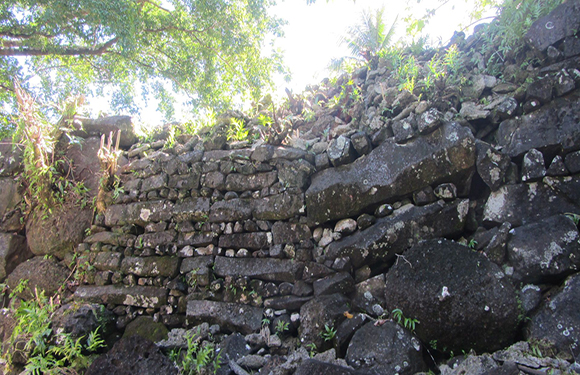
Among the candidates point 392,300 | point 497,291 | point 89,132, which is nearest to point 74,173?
point 89,132

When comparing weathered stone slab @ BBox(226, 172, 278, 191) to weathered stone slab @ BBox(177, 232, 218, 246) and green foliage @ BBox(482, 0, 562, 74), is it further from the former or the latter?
green foliage @ BBox(482, 0, 562, 74)

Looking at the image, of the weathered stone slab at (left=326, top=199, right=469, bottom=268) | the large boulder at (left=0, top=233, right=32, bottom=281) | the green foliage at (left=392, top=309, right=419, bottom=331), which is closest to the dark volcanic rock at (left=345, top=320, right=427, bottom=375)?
the green foliage at (left=392, top=309, right=419, bottom=331)

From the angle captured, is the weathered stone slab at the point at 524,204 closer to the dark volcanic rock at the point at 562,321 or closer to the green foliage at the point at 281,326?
the dark volcanic rock at the point at 562,321

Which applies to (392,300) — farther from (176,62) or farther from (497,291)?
(176,62)

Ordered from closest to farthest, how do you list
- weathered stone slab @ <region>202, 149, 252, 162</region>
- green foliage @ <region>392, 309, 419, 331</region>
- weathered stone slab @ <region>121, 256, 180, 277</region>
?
green foliage @ <region>392, 309, 419, 331</region>
weathered stone slab @ <region>121, 256, 180, 277</region>
weathered stone slab @ <region>202, 149, 252, 162</region>

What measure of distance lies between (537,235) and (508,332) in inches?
34.6

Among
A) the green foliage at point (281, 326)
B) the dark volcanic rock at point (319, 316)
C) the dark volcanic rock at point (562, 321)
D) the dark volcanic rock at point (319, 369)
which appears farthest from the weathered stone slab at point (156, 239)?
the dark volcanic rock at point (562, 321)

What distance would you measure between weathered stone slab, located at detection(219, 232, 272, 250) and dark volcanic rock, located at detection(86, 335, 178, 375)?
139cm

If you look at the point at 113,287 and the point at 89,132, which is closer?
the point at 113,287

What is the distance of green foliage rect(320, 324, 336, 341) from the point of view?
10.4 feet

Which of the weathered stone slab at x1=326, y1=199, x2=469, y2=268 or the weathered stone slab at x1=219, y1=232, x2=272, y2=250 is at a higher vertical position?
the weathered stone slab at x1=219, y1=232, x2=272, y2=250

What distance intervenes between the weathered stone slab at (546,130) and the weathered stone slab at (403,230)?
30.8 inches

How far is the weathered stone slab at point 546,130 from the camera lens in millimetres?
3088

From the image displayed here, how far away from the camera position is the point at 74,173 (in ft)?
18.3
